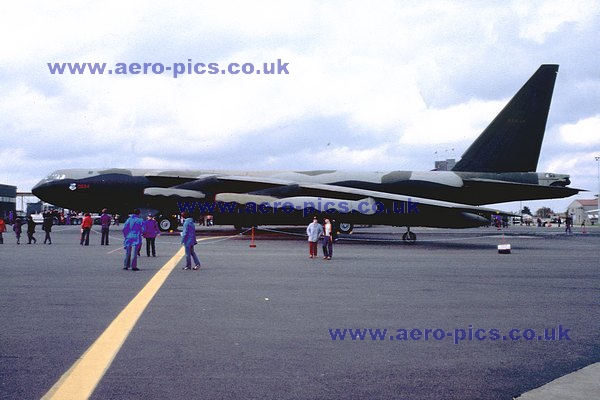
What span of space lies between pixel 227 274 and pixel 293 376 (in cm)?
857

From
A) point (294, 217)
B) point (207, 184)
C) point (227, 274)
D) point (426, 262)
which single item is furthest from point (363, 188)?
point (227, 274)

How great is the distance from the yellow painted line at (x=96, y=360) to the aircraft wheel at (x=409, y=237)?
2058 centimetres

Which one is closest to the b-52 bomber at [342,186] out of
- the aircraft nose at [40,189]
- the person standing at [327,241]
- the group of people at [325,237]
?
the aircraft nose at [40,189]

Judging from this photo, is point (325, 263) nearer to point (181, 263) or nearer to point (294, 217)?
point (181, 263)

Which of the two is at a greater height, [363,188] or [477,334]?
[363,188]

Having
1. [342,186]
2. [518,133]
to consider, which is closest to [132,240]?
[342,186]

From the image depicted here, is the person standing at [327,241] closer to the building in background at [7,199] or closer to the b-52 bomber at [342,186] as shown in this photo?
the b-52 bomber at [342,186]

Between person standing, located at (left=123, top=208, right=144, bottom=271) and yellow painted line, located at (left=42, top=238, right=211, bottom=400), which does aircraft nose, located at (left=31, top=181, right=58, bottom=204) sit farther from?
yellow painted line, located at (left=42, top=238, right=211, bottom=400)

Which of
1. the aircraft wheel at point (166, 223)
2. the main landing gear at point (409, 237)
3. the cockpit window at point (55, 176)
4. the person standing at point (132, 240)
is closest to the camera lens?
the person standing at point (132, 240)

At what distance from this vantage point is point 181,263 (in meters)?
16.4

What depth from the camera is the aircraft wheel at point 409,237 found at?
28234 mm

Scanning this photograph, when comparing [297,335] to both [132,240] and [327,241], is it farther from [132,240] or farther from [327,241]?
[327,241]

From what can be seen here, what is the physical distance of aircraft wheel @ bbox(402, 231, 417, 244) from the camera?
28234 millimetres

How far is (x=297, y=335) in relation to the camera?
272 inches
